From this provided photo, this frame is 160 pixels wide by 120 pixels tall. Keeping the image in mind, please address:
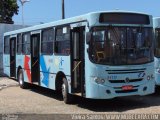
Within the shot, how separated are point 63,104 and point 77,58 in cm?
171

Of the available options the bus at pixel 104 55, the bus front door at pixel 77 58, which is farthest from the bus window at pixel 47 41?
the bus front door at pixel 77 58

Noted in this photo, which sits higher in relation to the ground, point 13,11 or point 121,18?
point 13,11

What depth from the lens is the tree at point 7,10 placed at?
180 feet

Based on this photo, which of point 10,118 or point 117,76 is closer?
point 10,118

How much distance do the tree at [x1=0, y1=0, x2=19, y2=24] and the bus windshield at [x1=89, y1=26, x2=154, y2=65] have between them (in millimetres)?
42664

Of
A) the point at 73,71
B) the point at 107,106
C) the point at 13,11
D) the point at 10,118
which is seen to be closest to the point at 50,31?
the point at 73,71

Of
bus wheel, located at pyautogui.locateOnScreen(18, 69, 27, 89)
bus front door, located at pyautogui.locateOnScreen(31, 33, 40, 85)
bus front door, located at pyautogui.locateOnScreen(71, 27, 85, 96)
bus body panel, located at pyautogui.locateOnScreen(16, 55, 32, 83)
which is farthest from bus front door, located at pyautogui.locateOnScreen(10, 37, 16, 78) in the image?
bus front door, located at pyautogui.locateOnScreen(71, 27, 85, 96)

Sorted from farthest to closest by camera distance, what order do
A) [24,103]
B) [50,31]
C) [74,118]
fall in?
[50,31] < [24,103] < [74,118]

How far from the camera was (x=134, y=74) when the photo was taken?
13125 mm

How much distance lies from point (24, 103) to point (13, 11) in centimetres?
4271

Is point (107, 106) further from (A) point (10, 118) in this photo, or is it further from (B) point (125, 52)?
(A) point (10, 118)

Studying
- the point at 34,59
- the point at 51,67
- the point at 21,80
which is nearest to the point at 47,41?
the point at 51,67

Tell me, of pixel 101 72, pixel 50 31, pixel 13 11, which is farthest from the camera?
pixel 13 11

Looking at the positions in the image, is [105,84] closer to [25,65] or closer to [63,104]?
[63,104]
